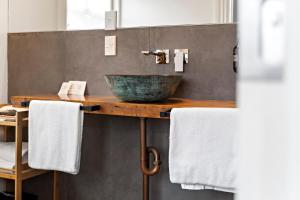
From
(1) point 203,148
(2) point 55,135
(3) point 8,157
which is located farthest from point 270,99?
(3) point 8,157

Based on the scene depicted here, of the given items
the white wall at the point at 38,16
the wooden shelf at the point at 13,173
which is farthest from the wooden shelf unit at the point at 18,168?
the white wall at the point at 38,16

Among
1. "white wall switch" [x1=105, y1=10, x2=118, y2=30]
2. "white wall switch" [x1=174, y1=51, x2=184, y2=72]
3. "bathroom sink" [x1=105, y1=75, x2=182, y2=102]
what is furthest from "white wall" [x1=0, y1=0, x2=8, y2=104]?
"white wall switch" [x1=174, y1=51, x2=184, y2=72]

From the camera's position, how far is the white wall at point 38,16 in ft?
8.68

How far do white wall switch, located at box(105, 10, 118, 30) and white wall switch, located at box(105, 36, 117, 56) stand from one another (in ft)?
0.21

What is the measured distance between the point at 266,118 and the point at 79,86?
7.15 feet

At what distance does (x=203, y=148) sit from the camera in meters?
1.64

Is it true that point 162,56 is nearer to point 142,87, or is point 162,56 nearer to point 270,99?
point 142,87

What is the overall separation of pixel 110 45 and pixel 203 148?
1.02m

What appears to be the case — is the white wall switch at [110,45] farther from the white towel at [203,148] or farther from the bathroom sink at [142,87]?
the white towel at [203,148]

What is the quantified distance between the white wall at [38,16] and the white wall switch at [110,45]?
53 cm

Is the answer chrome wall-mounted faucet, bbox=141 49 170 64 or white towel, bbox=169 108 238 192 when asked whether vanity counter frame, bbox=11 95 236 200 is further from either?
chrome wall-mounted faucet, bbox=141 49 170 64

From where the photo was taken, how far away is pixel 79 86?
2400 millimetres

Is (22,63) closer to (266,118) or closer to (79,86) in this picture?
(79,86)

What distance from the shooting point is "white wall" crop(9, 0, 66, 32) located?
2.65m
